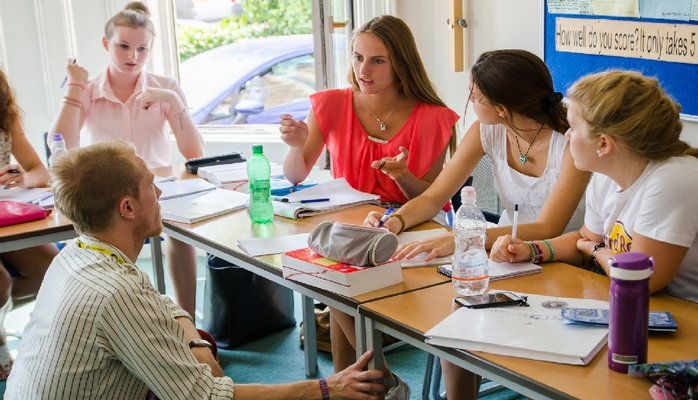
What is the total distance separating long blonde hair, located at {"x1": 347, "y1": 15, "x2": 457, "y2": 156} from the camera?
2.76 metres

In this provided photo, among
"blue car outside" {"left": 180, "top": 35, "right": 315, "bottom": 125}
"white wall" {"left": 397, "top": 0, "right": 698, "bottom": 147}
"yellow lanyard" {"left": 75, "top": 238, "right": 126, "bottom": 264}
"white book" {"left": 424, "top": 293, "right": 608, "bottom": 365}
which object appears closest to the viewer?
"white book" {"left": 424, "top": 293, "right": 608, "bottom": 365}

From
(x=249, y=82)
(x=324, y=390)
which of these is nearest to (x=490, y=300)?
(x=324, y=390)

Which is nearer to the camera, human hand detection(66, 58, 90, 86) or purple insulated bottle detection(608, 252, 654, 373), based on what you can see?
purple insulated bottle detection(608, 252, 654, 373)

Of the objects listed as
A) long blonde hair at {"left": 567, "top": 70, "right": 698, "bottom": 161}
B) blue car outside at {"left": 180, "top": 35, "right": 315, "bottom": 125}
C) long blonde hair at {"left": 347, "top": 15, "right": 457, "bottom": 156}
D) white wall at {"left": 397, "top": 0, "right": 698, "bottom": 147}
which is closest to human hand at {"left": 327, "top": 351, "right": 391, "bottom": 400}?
long blonde hair at {"left": 567, "top": 70, "right": 698, "bottom": 161}

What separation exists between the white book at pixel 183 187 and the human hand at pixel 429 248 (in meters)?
1.10

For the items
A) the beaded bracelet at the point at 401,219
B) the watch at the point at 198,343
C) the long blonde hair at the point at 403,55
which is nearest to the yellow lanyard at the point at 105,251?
the watch at the point at 198,343

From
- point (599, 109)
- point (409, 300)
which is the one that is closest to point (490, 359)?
point (409, 300)

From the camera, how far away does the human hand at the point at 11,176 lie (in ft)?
9.80

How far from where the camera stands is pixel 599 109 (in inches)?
70.5

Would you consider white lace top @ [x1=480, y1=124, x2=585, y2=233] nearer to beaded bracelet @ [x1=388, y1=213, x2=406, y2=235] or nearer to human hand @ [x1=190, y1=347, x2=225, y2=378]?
beaded bracelet @ [x1=388, y1=213, x2=406, y2=235]

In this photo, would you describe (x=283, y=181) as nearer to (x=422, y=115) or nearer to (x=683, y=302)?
(x=422, y=115)

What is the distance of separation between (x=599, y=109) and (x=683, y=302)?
47cm

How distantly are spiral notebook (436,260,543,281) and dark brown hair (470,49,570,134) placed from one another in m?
0.60

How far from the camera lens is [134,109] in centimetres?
349
